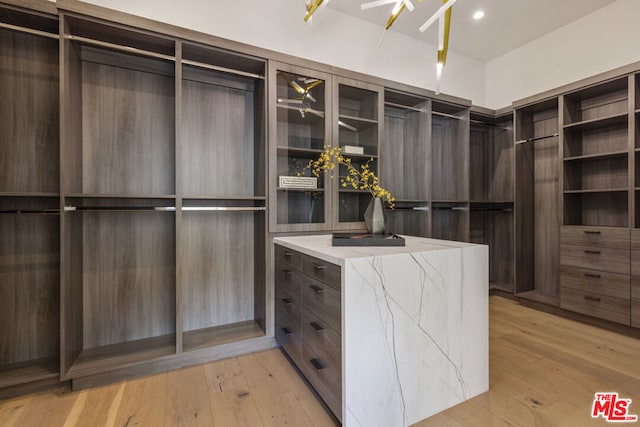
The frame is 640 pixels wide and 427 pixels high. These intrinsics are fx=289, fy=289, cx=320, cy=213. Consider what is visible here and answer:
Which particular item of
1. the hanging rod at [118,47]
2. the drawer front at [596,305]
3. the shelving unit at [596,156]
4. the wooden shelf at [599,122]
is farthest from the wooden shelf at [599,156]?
the hanging rod at [118,47]

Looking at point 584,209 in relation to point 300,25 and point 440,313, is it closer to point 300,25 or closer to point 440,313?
point 440,313

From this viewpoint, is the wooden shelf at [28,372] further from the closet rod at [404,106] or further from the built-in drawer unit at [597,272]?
the built-in drawer unit at [597,272]

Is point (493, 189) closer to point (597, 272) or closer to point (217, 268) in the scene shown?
point (597, 272)

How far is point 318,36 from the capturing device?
2746mm

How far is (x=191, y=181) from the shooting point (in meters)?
2.34

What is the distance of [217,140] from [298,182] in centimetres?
77

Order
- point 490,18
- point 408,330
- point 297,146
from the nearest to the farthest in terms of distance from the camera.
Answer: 1. point 408,330
2. point 297,146
3. point 490,18

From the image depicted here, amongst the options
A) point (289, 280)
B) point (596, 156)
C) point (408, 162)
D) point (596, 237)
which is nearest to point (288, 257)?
point (289, 280)

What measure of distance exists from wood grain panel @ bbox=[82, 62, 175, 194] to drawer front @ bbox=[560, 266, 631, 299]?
375 cm

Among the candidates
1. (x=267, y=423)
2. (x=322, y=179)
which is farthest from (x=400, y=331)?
(x=322, y=179)

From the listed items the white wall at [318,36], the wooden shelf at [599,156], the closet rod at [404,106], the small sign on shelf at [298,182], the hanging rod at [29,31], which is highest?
the white wall at [318,36]

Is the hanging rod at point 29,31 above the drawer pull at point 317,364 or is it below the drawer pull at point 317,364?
above

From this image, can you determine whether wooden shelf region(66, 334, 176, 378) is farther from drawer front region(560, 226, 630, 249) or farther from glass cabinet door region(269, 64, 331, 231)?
drawer front region(560, 226, 630, 249)

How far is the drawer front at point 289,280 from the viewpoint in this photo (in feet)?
6.12
